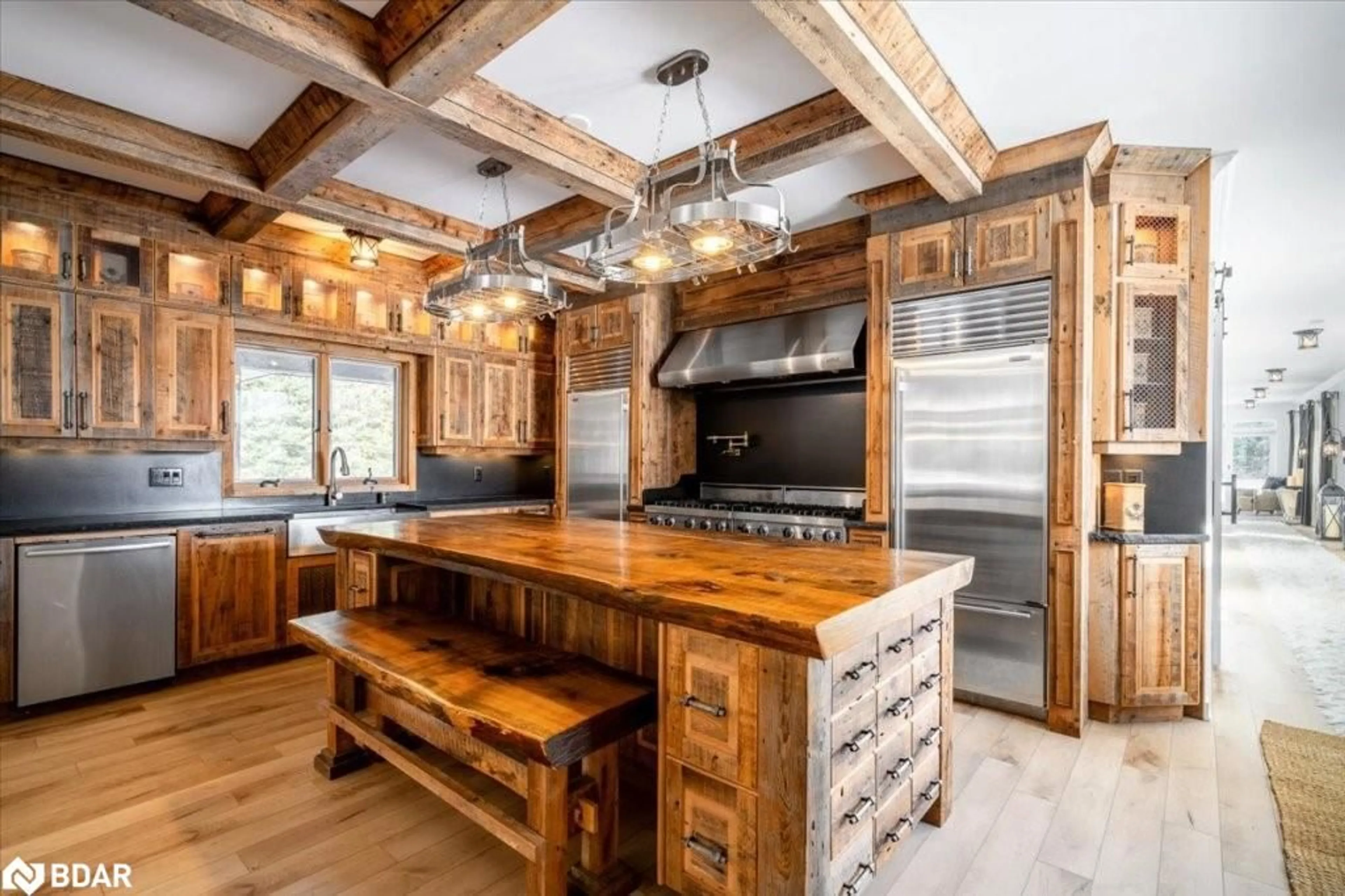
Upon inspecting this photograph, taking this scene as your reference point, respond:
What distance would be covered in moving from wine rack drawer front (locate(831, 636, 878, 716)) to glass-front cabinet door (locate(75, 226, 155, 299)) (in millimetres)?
4429

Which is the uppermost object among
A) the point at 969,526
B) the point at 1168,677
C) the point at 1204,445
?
the point at 1204,445

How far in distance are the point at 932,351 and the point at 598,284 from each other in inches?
108

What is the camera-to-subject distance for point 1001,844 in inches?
82.5

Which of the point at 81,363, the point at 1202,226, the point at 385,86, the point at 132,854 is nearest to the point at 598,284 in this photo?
the point at 385,86

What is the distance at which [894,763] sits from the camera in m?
1.89

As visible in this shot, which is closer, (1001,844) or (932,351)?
(1001,844)

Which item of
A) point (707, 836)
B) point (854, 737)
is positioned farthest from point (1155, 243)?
point (707, 836)

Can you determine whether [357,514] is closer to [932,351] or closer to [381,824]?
[381,824]

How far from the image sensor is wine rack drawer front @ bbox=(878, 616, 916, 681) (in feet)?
5.95

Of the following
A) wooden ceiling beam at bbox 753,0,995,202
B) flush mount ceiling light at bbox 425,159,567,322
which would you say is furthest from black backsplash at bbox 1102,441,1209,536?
flush mount ceiling light at bbox 425,159,567,322

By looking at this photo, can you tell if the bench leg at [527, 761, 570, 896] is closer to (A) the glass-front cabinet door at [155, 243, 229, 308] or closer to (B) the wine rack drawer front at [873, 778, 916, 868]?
(B) the wine rack drawer front at [873, 778, 916, 868]

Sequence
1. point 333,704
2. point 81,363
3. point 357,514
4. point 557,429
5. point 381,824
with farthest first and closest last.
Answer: point 557,429, point 357,514, point 81,363, point 333,704, point 381,824

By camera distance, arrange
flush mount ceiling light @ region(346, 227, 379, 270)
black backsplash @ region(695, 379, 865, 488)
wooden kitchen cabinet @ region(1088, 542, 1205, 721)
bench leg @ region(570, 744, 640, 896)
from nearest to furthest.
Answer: bench leg @ region(570, 744, 640, 896)
wooden kitchen cabinet @ region(1088, 542, 1205, 721)
flush mount ceiling light @ region(346, 227, 379, 270)
black backsplash @ region(695, 379, 865, 488)

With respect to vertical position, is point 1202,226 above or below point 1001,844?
above
